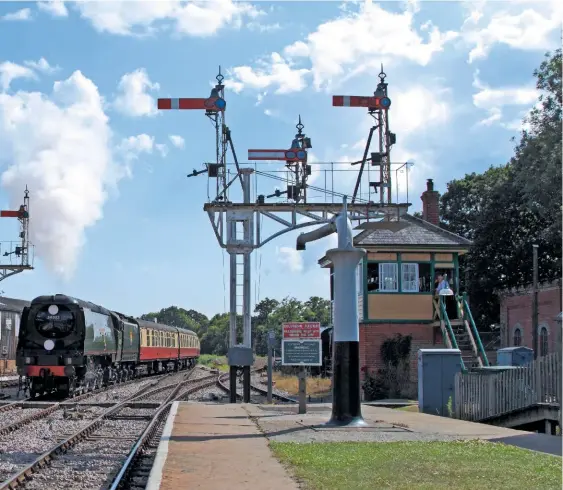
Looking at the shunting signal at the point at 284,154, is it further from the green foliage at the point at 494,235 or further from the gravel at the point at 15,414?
the green foliage at the point at 494,235

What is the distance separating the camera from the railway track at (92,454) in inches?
382

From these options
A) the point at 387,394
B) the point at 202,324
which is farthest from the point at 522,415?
the point at 202,324

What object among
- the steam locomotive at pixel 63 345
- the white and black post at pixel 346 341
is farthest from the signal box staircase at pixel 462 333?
the steam locomotive at pixel 63 345

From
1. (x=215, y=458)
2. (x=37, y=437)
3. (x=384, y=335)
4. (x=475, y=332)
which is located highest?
(x=475, y=332)

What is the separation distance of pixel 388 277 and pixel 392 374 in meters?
3.60

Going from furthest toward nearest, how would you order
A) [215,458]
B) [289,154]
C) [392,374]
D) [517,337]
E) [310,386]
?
[517,337] < [310,386] < [392,374] < [289,154] < [215,458]

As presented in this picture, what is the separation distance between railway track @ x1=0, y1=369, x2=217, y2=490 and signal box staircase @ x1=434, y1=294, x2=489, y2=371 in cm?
1083

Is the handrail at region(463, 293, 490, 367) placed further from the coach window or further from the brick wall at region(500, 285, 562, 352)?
the coach window

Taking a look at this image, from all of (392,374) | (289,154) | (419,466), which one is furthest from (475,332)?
(419,466)

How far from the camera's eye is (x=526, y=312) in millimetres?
35812

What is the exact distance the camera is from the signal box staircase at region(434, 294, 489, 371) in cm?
2548

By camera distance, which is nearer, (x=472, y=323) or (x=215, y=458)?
(x=215, y=458)

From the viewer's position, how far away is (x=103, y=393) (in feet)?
88.3

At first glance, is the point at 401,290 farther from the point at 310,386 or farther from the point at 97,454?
the point at 97,454
